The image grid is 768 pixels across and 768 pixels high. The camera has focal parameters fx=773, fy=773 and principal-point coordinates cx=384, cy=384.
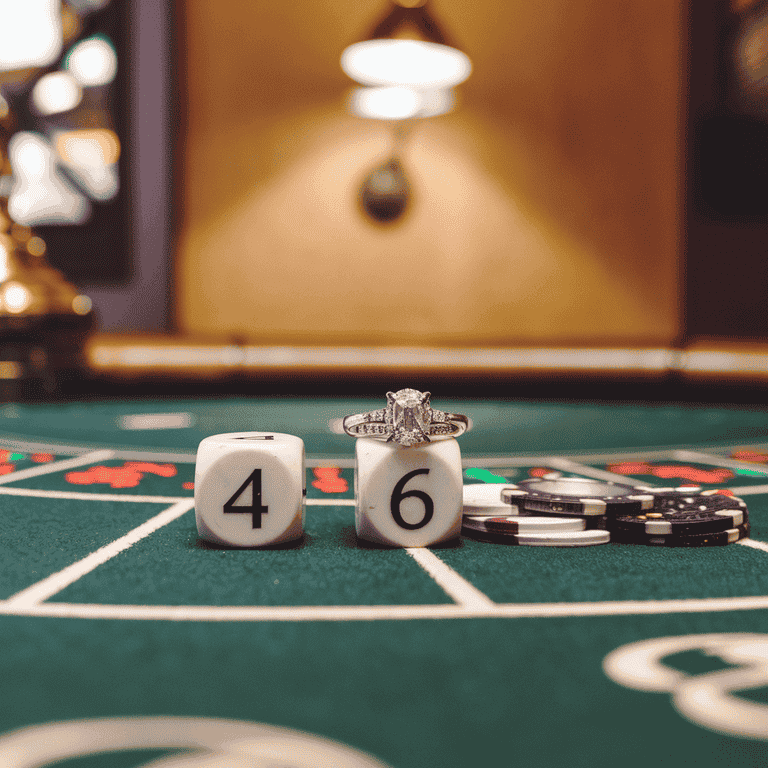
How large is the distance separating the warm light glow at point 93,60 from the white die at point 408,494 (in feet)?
18.3

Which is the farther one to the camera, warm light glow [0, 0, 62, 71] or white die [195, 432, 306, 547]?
warm light glow [0, 0, 62, 71]

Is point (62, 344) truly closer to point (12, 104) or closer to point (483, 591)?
point (12, 104)

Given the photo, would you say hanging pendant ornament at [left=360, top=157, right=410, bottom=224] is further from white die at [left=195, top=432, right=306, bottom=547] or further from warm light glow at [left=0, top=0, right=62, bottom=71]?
white die at [left=195, top=432, right=306, bottom=547]

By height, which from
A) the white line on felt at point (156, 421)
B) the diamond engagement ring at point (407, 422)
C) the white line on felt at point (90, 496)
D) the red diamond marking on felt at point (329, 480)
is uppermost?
the diamond engagement ring at point (407, 422)

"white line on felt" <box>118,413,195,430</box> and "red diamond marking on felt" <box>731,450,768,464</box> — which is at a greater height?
"white line on felt" <box>118,413,195,430</box>

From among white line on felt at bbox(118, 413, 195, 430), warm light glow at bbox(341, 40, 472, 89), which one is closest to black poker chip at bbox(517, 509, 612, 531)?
white line on felt at bbox(118, 413, 195, 430)

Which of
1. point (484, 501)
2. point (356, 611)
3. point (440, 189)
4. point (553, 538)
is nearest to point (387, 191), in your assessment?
point (440, 189)

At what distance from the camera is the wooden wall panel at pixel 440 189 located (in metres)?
6.02

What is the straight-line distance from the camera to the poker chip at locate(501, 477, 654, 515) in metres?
1.47

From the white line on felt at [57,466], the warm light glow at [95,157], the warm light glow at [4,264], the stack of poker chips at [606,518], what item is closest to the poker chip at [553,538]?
the stack of poker chips at [606,518]

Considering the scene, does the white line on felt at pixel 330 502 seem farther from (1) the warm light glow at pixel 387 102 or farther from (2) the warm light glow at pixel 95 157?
(2) the warm light glow at pixel 95 157

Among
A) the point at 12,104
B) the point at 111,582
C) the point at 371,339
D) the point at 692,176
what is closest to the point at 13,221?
the point at 12,104

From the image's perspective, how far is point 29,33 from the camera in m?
6.00

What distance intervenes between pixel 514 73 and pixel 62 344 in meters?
3.96
